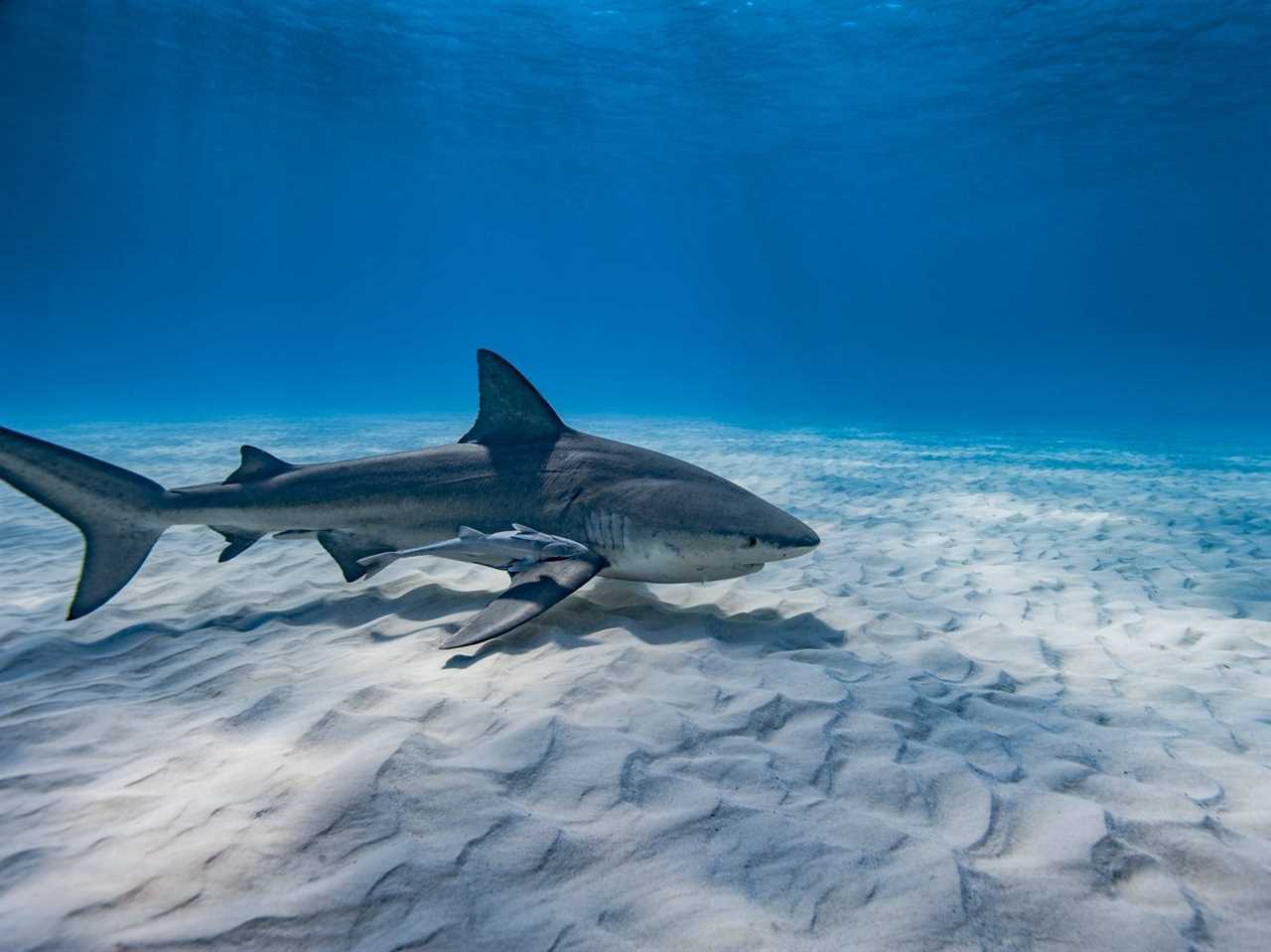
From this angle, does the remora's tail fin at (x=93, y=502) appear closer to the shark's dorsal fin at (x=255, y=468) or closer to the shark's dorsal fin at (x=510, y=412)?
the shark's dorsal fin at (x=255, y=468)

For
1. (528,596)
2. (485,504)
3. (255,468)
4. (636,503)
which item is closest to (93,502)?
(255,468)

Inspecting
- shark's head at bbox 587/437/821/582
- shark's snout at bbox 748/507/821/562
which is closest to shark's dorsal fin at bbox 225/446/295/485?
shark's head at bbox 587/437/821/582

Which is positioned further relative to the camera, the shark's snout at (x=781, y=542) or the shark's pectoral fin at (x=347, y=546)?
the shark's pectoral fin at (x=347, y=546)

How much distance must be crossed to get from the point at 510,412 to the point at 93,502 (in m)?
2.61

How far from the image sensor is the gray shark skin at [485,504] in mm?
3957

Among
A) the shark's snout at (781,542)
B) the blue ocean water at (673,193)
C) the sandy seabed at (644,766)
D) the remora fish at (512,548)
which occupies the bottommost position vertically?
the sandy seabed at (644,766)

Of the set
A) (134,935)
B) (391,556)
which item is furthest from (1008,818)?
(391,556)

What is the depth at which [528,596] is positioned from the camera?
3.78 meters

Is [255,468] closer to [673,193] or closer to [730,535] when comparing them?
[730,535]

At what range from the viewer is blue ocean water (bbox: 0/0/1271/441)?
29859 millimetres

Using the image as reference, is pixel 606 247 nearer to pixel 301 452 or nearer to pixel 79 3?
pixel 79 3

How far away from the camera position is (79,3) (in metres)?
Result: 27.9

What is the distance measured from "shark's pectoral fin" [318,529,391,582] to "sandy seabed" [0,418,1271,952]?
14.1 inches

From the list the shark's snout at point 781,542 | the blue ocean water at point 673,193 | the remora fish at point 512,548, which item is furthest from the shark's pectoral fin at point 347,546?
the blue ocean water at point 673,193
